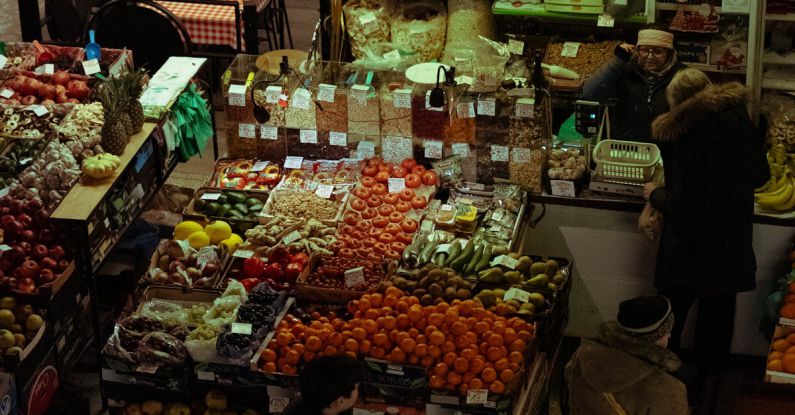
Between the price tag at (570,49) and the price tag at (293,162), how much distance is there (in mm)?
1968

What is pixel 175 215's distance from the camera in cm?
756

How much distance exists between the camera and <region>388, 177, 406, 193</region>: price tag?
660 centimetres

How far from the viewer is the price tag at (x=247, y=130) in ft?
22.8

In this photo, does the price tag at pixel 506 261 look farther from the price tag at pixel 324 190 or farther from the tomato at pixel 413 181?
the price tag at pixel 324 190

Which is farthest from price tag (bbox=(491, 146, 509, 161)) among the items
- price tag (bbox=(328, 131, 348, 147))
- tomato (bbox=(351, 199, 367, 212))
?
price tag (bbox=(328, 131, 348, 147))

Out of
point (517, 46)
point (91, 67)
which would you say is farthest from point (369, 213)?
point (91, 67)

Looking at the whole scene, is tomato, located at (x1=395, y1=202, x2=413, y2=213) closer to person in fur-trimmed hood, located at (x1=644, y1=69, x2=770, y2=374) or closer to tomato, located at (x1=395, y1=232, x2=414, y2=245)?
tomato, located at (x1=395, y1=232, x2=414, y2=245)

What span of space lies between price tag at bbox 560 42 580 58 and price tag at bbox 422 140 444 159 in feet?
4.67

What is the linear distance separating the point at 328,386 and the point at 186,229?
2678mm

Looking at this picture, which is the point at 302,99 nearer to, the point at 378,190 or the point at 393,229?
the point at 378,190

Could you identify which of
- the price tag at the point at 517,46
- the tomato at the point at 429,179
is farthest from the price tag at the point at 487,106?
the price tag at the point at 517,46

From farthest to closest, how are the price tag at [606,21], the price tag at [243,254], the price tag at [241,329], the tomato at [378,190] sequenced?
the price tag at [606,21] → the tomato at [378,190] → the price tag at [243,254] → the price tag at [241,329]

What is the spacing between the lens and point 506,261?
5805 millimetres

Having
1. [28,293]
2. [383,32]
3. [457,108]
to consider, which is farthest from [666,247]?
[28,293]
